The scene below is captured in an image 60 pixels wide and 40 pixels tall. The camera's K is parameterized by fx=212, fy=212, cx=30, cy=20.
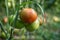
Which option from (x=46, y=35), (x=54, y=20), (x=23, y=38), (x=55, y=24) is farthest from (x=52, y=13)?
(x=23, y=38)

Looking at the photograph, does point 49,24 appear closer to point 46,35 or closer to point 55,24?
point 55,24

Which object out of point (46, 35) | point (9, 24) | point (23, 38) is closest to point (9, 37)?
point (9, 24)

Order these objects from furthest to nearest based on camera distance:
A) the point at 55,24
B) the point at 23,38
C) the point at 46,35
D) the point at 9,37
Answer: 1. the point at 55,24
2. the point at 46,35
3. the point at 23,38
4. the point at 9,37

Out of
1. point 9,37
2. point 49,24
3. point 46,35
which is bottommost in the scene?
point 49,24

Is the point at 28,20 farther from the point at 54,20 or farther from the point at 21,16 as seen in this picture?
the point at 54,20

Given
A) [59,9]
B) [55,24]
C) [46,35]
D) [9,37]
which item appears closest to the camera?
[9,37]

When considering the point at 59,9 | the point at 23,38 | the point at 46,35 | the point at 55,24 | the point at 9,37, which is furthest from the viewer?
the point at 59,9

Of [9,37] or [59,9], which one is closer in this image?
[9,37]

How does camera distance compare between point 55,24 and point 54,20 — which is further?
point 54,20

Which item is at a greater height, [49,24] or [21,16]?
[21,16]

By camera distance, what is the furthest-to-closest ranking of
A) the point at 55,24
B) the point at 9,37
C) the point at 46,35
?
1. the point at 55,24
2. the point at 46,35
3. the point at 9,37
